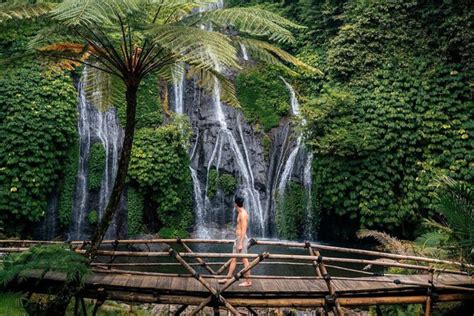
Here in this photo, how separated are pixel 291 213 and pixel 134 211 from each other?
5.66 metres

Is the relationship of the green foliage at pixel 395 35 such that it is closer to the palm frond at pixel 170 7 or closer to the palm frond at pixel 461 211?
the palm frond at pixel 461 211

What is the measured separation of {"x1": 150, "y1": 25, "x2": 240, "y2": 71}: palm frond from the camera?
3.73 metres

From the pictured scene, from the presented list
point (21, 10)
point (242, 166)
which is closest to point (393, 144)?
point (242, 166)

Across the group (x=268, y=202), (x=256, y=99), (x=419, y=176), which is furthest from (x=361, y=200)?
(x=256, y=99)

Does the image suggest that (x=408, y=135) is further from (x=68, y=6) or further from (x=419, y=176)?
(x=68, y=6)

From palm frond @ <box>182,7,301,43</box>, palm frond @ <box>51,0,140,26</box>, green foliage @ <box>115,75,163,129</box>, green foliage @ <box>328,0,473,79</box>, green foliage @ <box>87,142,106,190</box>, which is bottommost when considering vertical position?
green foliage @ <box>87,142,106,190</box>

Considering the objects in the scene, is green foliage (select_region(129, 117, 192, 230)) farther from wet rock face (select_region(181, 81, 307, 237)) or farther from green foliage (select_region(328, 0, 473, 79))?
green foliage (select_region(328, 0, 473, 79))

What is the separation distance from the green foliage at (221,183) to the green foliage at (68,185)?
15.5ft

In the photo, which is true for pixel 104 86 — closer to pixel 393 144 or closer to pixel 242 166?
pixel 242 166

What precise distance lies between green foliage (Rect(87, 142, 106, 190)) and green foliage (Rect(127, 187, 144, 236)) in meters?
1.13

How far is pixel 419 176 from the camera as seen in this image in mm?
12000

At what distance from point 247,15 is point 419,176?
9.77 meters

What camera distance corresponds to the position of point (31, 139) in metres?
11.0

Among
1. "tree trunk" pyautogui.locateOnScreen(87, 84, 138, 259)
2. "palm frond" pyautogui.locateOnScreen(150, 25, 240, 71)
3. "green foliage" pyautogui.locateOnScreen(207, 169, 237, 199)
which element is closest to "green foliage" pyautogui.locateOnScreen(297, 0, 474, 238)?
"green foliage" pyautogui.locateOnScreen(207, 169, 237, 199)
